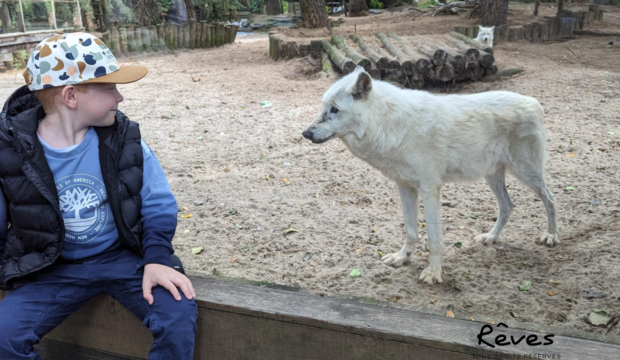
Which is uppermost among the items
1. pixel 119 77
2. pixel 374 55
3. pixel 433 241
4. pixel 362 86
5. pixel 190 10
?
pixel 190 10

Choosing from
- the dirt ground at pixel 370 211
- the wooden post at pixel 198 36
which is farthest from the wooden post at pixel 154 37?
the dirt ground at pixel 370 211

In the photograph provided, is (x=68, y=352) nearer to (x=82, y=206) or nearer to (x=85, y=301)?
(x=85, y=301)

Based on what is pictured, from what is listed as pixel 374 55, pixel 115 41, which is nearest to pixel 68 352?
pixel 374 55

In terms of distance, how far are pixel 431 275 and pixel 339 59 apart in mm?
6948

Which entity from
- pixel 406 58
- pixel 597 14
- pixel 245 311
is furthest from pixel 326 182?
pixel 597 14

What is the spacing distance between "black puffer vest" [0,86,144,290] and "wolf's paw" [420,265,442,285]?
2.06 metres

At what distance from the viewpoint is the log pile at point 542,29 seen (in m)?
12.7

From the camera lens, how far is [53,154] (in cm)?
232

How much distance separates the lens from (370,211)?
4938 mm

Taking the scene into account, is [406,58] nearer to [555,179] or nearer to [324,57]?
[324,57]

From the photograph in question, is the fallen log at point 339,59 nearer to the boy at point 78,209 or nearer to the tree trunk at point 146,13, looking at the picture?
the boy at point 78,209

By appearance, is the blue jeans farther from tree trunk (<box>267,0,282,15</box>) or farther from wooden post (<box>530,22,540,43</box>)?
tree trunk (<box>267,0,282,15</box>)

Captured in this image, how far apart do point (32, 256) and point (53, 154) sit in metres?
0.43

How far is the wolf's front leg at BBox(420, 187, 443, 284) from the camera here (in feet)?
12.1
